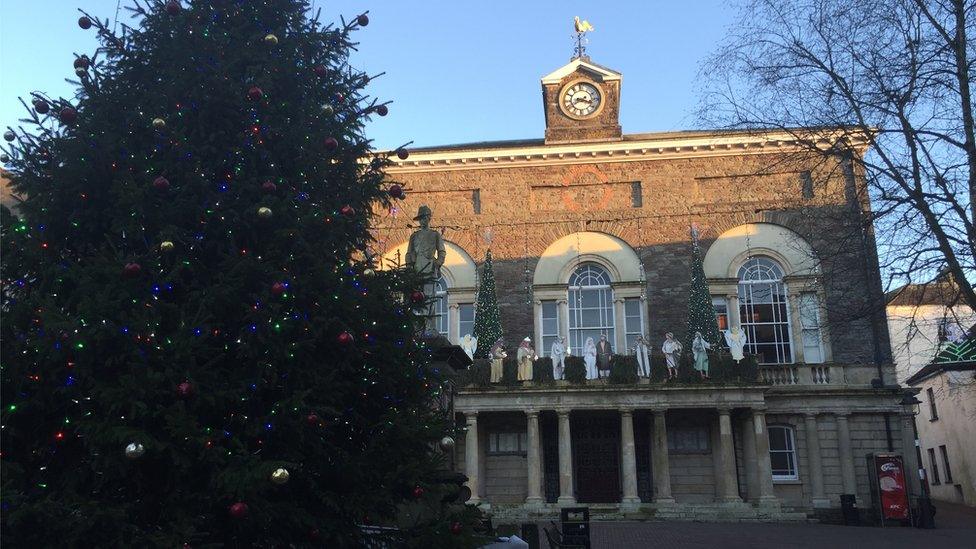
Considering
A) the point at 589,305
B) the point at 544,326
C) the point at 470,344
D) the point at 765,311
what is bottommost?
the point at 470,344

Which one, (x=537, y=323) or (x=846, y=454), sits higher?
(x=537, y=323)

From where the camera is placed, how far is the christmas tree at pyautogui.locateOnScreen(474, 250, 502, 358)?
25188 mm

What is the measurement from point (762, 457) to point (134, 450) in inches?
818

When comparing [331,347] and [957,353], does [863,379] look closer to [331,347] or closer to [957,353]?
[957,353]

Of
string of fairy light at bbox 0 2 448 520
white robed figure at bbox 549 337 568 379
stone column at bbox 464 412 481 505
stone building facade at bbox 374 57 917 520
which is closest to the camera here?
string of fairy light at bbox 0 2 448 520

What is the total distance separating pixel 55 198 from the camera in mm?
6340

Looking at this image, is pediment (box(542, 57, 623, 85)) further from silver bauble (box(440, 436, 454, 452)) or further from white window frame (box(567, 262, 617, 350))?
silver bauble (box(440, 436, 454, 452))

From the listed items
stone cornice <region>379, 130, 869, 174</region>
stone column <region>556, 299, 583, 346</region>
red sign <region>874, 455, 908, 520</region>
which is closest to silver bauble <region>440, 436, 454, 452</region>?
red sign <region>874, 455, 908, 520</region>

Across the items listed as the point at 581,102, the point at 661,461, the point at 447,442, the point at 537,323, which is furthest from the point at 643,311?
the point at 447,442

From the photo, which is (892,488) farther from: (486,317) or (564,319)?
(486,317)

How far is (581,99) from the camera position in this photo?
29000 millimetres

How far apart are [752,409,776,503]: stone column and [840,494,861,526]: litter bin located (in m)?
1.91

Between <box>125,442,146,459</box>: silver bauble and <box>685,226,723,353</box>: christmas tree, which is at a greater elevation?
<box>685,226,723,353</box>: christmas tree

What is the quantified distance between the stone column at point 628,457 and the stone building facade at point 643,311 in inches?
2.1
